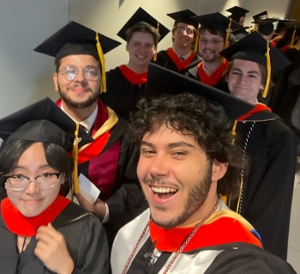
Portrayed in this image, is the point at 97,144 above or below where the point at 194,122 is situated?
below

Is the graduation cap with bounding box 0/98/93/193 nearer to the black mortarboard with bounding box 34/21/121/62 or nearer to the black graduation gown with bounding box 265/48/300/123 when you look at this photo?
the black mortarboard with bounding box 34/21/121/62

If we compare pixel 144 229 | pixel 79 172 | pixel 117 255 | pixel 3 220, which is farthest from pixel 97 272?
pixel 79 172

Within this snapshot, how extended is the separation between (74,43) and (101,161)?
0.68 meters

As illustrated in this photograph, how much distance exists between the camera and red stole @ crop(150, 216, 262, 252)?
3.41 ft

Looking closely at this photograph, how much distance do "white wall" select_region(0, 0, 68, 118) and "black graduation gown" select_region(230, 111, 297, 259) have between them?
143cm

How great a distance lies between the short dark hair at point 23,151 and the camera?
126cm

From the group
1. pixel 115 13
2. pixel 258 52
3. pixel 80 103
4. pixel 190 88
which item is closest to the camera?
pixel 190 88

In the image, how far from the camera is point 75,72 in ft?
5.90

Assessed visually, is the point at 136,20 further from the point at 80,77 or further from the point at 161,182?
the point at 161,182

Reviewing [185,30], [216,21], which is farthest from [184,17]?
[216,21]

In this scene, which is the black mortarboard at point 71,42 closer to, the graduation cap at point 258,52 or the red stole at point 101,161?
the red stole at point 101,161

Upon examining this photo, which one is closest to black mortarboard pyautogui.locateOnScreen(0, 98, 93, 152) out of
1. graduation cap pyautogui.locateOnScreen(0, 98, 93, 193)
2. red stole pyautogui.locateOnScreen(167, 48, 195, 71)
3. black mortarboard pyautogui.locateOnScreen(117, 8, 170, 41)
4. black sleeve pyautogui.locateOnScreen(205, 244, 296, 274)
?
graduation cap pyautogui.locateOnScreen(0, 98, 93, 193)

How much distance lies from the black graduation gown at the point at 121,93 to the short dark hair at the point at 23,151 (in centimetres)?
136

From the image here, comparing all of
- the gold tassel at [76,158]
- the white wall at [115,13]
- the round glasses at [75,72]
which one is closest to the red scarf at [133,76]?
the white wall at [115,13]
